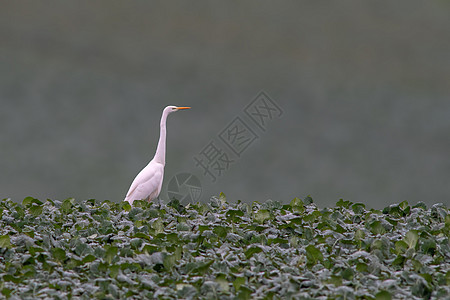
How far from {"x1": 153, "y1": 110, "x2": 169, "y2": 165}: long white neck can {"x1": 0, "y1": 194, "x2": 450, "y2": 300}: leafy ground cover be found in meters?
1.63

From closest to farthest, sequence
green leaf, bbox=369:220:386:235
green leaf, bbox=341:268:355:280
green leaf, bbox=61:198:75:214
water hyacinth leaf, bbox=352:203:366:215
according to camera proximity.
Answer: green leaf, bbox=341:268:355:280 → green leaf, bbox=369:220:386:235 → green leaf, bbox=61:198:75:214 → water hyacinth leaf, bbox=352:203:366:215

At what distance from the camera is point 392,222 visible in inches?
227

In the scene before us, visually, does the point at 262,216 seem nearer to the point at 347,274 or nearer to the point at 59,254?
the point at 347,274

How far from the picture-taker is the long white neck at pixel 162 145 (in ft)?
25.1

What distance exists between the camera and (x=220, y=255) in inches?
176

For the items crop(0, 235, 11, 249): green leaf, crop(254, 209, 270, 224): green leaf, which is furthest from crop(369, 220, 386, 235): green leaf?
crop(0, 235, 11, 249): green leaf

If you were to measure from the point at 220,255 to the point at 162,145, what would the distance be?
3447 mm

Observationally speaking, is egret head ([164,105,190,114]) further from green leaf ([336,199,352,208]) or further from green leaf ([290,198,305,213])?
green leaf ([336,199,352,208])

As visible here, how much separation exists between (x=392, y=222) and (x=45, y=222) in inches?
129

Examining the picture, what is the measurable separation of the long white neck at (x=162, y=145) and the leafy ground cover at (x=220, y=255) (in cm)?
163

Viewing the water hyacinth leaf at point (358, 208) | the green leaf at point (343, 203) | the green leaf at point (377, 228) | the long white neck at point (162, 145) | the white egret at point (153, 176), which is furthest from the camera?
the long white neck at point (162, 145)

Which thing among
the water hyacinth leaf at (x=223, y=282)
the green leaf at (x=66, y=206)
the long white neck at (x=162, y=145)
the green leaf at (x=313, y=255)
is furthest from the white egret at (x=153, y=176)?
the water hyacinth leaf at (x=223, y=282)

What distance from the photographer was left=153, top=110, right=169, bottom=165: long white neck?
765 centimetres

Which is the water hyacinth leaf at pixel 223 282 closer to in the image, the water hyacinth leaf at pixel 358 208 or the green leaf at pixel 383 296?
the green leaf at pixel 383 296
